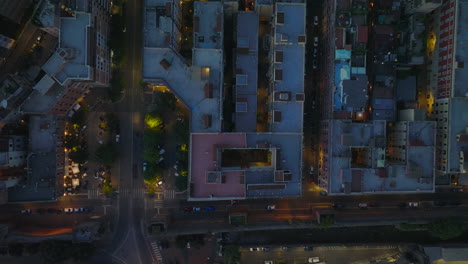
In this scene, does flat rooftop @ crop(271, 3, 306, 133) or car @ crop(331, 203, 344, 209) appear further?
car @ crop(331, 203, 344, 209)

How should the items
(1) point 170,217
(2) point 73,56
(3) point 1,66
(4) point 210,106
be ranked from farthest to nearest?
(1) point 170,217 → (3) point 1,66 → (4) point 210,106 → (2) point 73,56

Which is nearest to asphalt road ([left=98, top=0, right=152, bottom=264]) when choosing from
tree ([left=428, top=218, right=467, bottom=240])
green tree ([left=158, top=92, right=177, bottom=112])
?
green tree ([left=158, top=92, right=177, bottom=112])

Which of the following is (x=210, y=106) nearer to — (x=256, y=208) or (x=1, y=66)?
(x=256, y=208)

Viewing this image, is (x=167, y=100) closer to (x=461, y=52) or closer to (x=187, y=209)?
(x=187, y=209)

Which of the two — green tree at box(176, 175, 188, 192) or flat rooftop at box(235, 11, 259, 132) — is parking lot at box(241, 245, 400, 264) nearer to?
green tree at box(176, 175, 188, 192)

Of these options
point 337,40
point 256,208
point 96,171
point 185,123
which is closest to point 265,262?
point 256,208

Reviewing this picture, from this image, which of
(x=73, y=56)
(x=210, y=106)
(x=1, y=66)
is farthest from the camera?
(x=1, y=66)

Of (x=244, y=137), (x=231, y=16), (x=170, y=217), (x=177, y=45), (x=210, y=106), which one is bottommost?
(x=170, y=217)

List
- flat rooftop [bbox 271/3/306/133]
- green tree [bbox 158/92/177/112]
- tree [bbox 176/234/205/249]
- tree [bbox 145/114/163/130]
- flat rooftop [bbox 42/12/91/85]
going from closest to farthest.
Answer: flat rooftop [bbox 42/12/91/85] < flat rooftop [bbox 271/3/306/133] < tree [bbox 145/114/163/130] < green tree [bbox 158/92/177/112] < tree [bbox 176/234/205/249]
